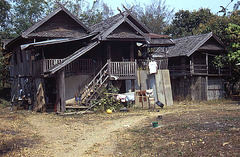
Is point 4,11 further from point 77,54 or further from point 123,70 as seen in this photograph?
point 123,70

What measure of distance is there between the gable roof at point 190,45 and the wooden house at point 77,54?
3277 millimetres

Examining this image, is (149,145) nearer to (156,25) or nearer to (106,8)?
(156,25)

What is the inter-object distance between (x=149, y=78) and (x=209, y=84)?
28.0ft

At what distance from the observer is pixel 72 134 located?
1153 centimetres

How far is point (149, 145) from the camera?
8.96 meters

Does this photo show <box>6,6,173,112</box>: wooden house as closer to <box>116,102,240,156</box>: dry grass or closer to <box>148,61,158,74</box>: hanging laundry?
<box>148,61,158,74</box>: hanging laundry

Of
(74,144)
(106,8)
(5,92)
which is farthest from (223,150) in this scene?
(106,8)

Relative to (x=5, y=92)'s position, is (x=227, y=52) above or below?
above

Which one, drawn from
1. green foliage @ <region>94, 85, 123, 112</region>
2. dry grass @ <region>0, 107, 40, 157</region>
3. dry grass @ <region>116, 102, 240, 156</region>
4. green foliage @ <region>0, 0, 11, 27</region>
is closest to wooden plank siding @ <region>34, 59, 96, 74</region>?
green foliage @ <region>94, 85, 123, 112</region>

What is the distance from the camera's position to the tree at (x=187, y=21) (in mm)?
40172

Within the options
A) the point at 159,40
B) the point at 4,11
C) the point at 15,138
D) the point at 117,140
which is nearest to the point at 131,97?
the point at 159,40

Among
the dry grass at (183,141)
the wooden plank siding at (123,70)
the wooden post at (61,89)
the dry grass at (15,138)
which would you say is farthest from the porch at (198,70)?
the dry grass at (15,138)

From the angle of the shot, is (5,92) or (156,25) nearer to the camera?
(5,92)

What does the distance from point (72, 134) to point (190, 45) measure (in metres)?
18.3
